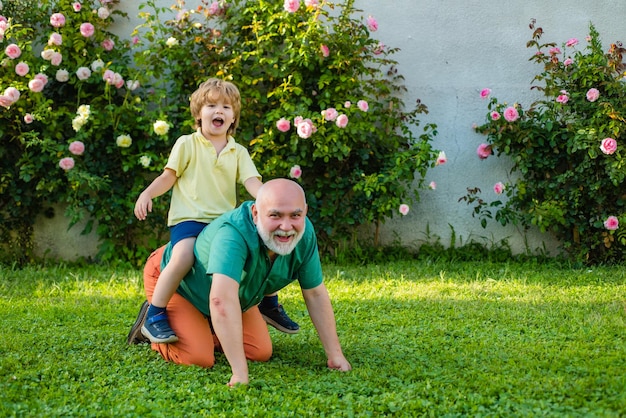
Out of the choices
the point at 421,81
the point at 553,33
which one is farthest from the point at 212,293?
the point at 553,33

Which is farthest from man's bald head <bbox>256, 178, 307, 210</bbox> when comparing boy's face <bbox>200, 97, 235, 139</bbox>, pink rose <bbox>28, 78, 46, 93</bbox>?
pink rose <bbox>28, 78, 46, 93</bbox>

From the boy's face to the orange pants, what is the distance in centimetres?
95

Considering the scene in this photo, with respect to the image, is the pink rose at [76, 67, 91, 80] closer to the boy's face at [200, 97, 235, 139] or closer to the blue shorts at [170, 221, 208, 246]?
the boy's face at [200, 97, 235, 139]

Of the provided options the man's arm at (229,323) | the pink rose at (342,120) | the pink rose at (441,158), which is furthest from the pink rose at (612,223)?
the man's arm at (229,323)

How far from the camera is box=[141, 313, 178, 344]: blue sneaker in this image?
12.1ft

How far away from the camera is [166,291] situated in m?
3.77

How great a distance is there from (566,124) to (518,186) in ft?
2.17

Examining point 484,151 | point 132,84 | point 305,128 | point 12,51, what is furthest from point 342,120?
point 12,51

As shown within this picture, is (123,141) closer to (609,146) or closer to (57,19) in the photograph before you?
(57,19)

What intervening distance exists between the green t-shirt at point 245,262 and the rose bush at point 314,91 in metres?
2.68

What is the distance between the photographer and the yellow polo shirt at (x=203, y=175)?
13.6 feet

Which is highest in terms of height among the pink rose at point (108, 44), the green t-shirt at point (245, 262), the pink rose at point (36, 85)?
the pink rose at point (108, 44)

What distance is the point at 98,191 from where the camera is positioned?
21.7ft

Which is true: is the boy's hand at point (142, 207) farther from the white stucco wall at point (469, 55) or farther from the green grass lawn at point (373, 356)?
the white stucco wall at point (469, 55)
